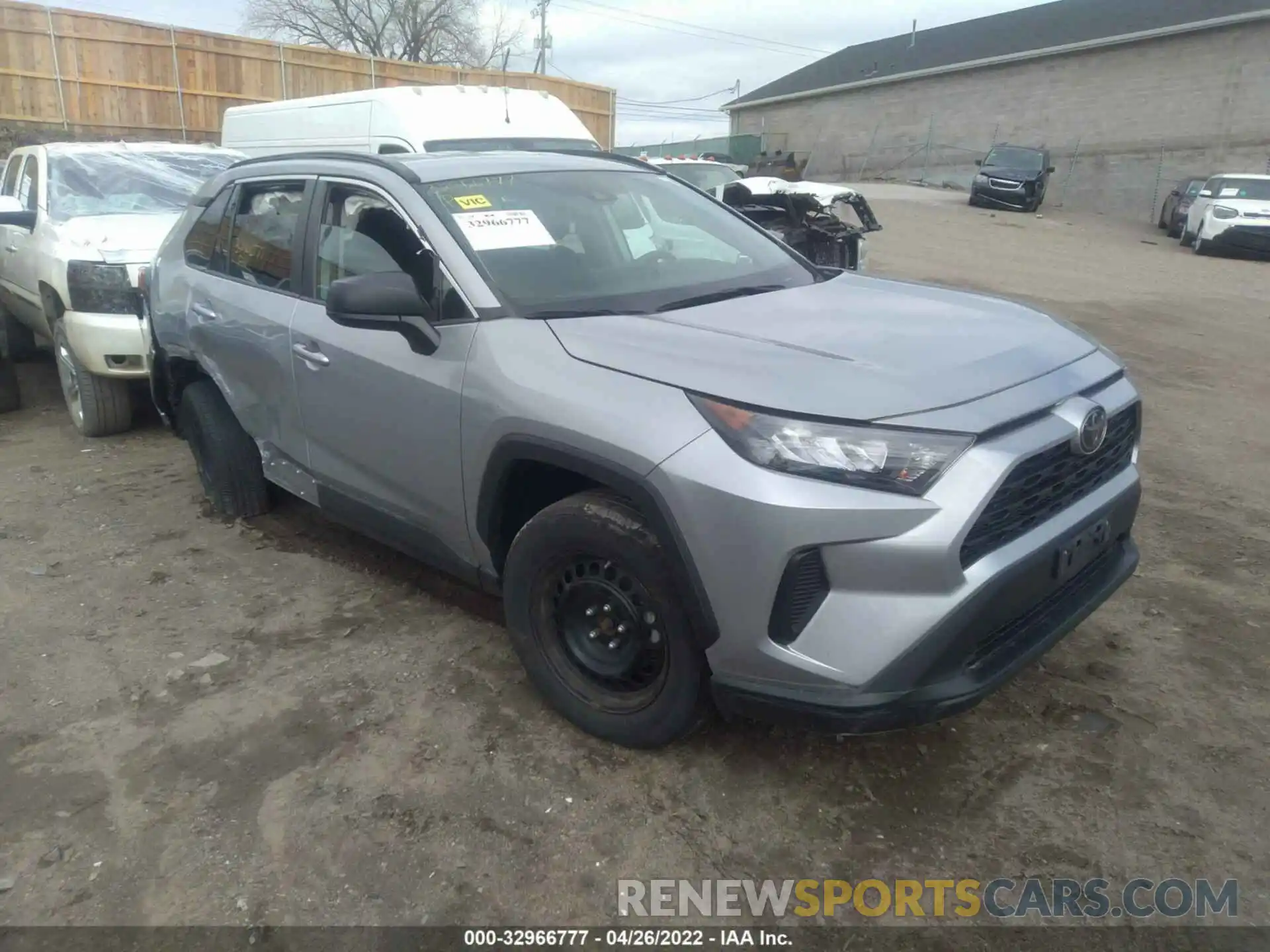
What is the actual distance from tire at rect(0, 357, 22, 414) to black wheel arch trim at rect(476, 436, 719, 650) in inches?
221

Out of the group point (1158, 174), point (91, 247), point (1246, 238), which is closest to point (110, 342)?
point (91, 247)

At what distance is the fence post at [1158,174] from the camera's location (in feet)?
91.4

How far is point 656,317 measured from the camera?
2922mm

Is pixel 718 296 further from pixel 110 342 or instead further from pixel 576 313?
pixel 110 342

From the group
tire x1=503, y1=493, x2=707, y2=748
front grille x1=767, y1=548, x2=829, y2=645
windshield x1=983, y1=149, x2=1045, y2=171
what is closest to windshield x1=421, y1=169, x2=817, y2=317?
tire x1=503, y1=493, x2=707, y2=748

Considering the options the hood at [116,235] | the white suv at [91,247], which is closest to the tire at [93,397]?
the white suv at [91,247]

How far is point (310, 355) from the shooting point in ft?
A: 11.8

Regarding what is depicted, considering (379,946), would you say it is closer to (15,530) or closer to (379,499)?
(379,499)

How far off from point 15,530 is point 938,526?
4501 millimetres

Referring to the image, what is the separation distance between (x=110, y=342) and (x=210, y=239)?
170 centimetres

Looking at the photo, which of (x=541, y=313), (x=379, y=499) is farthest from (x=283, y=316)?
(x=541, y=313)

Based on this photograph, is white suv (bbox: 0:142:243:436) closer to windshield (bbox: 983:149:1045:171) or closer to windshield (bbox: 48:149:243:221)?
windshield (bbox: 48:149:243:221)

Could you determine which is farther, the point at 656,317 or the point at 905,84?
the point at 905,84
